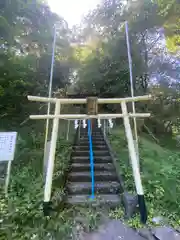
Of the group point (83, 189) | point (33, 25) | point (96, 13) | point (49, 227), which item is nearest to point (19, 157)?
point (83, 189)

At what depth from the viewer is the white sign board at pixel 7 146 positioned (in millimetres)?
3519

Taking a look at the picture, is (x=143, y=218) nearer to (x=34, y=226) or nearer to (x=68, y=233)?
(x=68, y=233)

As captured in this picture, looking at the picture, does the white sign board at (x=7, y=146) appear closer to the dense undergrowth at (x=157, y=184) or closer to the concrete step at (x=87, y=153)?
the concrete step at (x=87, y=153)

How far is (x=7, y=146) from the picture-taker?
3.58 meters

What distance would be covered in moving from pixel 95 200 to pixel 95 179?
0.75 m

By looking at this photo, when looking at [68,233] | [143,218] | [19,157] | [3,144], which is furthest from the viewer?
[19,157]

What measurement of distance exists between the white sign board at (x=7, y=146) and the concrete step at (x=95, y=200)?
1.46 metres

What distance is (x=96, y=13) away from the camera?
854 centimetres

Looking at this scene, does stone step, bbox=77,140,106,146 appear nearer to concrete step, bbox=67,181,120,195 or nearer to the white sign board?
concrete step, bbox=67,181,120,195

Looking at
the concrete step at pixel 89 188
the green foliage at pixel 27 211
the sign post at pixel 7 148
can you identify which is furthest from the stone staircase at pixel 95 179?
the sign post at pixel 7 148

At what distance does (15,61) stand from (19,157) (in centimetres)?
310

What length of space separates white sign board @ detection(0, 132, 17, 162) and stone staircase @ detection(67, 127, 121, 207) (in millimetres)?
1367

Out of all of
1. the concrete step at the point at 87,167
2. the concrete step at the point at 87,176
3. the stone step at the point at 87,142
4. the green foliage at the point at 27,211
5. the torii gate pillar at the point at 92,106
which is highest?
the torii gate pillar at the point at 92,106

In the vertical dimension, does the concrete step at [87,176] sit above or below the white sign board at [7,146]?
below
